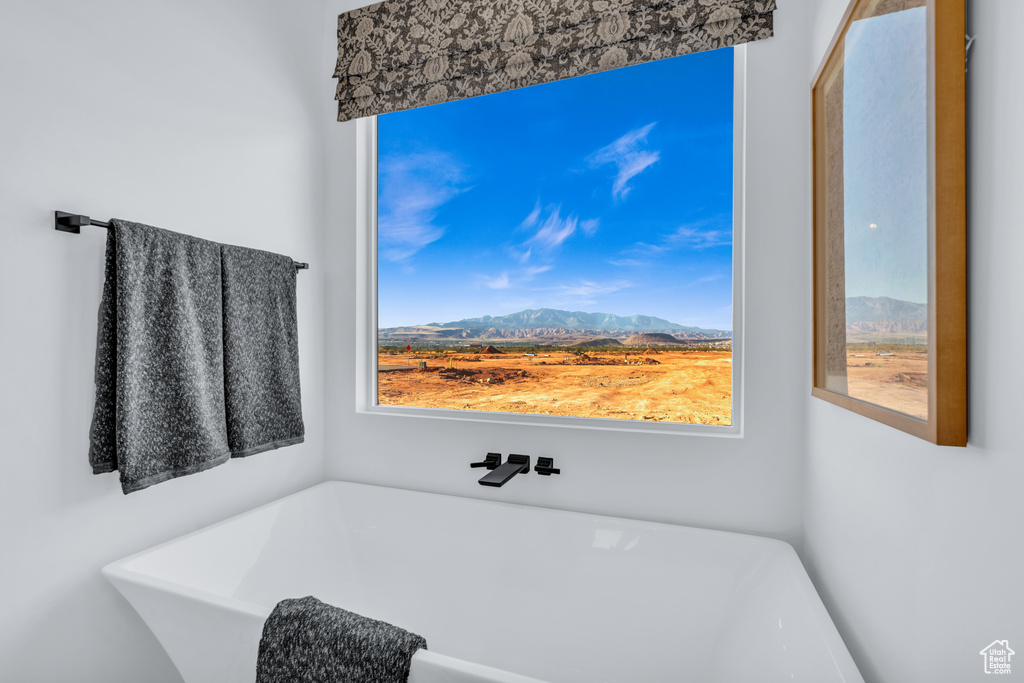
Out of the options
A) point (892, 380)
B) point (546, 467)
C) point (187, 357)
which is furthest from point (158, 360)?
point (892, 380)

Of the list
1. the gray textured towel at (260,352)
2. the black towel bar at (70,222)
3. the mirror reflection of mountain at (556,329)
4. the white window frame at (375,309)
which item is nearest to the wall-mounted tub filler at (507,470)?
the white window frame at (375,309)

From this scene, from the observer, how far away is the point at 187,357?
1.49m

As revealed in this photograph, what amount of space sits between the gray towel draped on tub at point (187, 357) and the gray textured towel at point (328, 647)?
0.62 metres

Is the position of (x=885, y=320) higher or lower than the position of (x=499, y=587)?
higher

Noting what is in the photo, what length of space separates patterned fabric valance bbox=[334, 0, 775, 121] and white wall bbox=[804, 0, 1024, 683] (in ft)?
3.67

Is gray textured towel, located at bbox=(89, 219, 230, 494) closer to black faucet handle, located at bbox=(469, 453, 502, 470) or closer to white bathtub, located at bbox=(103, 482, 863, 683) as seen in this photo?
white bathtub, located at bbox=(103, 482, 863, 683)

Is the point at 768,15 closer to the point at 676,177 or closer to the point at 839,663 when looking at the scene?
the point at 676,177

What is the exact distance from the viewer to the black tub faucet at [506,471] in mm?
1516

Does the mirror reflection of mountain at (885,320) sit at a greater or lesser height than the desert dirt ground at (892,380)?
greater

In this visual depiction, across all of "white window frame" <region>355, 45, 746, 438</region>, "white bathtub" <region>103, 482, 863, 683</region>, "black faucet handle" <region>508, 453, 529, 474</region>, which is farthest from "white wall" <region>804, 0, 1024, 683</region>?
"black faucet handle" <region>508, 453, 529, 474</region>
